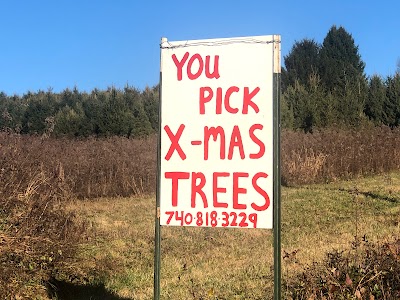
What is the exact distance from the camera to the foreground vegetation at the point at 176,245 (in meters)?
3.91

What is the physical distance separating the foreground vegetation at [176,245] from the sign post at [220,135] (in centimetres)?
116

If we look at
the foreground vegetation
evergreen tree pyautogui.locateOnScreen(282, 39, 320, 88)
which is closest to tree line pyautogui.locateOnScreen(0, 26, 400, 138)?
evergreen tree pyautogui.locateOnScreen(282, 39, 320, 88)

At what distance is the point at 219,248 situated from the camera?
251 inches

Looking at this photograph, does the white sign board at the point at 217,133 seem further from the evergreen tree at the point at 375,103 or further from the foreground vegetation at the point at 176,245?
the evergreen tree at the point at 375,103

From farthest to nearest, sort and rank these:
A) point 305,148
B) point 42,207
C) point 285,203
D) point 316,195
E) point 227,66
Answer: point 305,148, point 316,195, point 285,203, point 42,207, point 227,66

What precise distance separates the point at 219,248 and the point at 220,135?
393 centimetres

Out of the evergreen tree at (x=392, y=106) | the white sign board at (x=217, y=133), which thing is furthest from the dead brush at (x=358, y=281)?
the evergreen tree at (x=392, y=106)

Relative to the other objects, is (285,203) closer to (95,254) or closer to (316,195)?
(316,195)

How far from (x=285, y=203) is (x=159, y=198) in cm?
714

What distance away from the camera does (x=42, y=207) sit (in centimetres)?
466

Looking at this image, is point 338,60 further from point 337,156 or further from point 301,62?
point 337,156

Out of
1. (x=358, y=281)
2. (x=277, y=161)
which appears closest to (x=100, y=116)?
(x=358, y=281)

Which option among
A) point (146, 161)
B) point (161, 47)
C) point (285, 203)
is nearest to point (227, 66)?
point (161, 47)

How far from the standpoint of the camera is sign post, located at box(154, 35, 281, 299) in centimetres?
265
